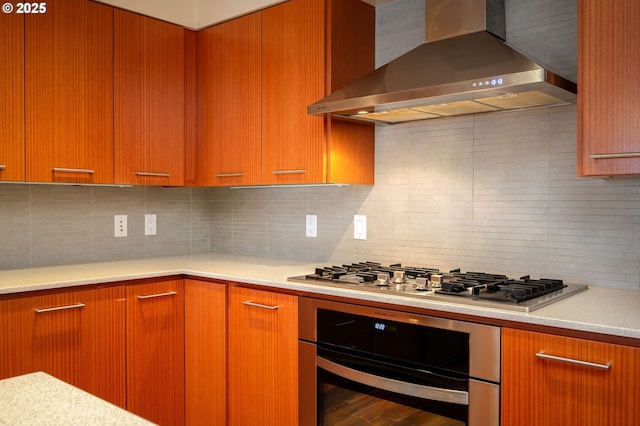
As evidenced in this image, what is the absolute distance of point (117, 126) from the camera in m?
2.67

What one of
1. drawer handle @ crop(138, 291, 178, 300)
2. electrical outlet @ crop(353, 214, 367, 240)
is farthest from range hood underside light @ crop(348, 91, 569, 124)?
drawer handle @ crop(138, 291, 178, 300)

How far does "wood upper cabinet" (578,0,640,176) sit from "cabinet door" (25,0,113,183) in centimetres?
206

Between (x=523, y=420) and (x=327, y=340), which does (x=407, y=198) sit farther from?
(x=523, y=420)

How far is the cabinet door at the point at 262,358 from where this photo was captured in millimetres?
2195

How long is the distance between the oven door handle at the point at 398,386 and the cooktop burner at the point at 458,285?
289 millimetres

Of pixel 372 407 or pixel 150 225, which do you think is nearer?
pixel 372 407

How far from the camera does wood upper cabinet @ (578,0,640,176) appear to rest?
1617 millimetres

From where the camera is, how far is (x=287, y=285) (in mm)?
2172

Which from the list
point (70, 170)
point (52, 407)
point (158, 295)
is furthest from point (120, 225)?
point (52, 407)

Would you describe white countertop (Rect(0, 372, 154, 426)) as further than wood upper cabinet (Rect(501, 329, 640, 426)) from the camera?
No

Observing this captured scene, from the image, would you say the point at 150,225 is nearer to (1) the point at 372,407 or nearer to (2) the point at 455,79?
(1) the point at 372,407

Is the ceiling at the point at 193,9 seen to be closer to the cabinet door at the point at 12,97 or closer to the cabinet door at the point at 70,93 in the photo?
the cabinet door at the point at 70,93

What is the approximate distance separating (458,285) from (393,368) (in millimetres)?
357

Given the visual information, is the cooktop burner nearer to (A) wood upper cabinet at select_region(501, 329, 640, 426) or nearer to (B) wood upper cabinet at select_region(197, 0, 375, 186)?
(A) wood upper cabinet at select_region(501, 329, 640, 426)
